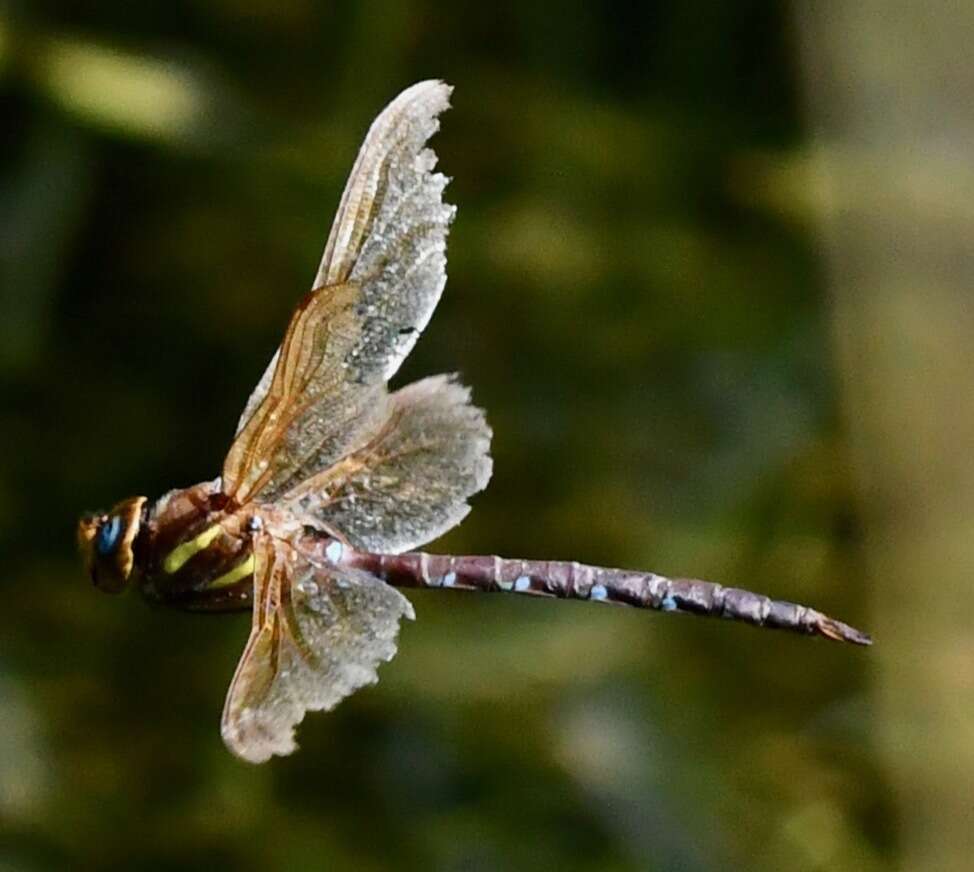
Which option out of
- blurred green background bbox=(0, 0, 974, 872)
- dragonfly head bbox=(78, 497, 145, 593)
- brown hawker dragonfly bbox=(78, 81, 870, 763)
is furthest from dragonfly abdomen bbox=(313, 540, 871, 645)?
blurred green background bbox=(0, 0, 974, 872)

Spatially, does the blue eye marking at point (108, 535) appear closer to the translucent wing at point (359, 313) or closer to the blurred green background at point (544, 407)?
the translucent wing at point (359, 313)

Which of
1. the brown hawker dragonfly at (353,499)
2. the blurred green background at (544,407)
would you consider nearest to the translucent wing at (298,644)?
the brown hawker dragonfly at (353,499)

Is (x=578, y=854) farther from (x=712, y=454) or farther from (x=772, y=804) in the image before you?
(x=712, y=454)

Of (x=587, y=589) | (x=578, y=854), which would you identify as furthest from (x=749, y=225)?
(x=587, y=589)

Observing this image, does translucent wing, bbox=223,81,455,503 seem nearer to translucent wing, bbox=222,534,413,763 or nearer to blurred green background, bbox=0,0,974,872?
translucent wing, bbox=222,534,413,763

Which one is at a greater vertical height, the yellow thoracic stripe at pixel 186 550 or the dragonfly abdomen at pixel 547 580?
the dragonfly abdomen at pixel 547 580

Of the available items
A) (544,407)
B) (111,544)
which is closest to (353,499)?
(111,544)
